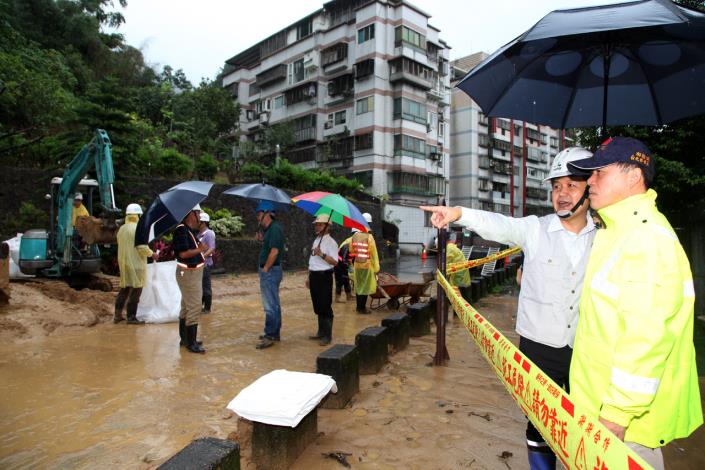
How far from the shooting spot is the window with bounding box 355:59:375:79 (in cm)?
3191

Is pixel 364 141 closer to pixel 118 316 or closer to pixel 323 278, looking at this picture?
pixel 118 316

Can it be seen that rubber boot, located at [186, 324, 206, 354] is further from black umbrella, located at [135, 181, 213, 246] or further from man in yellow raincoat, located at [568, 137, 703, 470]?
man in yellow raincoat, located at [568, 137, 703, 470]

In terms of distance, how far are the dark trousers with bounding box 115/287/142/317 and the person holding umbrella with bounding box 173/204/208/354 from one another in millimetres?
2250

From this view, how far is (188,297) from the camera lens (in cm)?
580

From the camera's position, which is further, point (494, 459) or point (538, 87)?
point (538, 87)

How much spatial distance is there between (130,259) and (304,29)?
3542cm

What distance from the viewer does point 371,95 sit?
32219mm

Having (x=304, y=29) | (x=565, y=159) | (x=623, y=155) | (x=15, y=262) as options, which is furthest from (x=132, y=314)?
(x=304, y=29)

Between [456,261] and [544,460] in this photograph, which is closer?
[544,460]

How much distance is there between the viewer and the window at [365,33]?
3186cm

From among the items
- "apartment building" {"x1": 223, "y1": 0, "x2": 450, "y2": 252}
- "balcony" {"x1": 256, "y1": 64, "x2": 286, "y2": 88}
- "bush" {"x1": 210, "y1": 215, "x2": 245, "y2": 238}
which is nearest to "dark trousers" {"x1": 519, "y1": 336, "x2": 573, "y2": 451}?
"bush" {"x1": 210, "y1": 215, "x2": 245, "y2": 238}

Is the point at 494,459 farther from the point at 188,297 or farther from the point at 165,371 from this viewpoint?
the point at 188,297

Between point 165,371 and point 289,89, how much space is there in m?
35.7

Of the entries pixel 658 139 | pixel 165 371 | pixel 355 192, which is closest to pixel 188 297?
pixel 165 371
